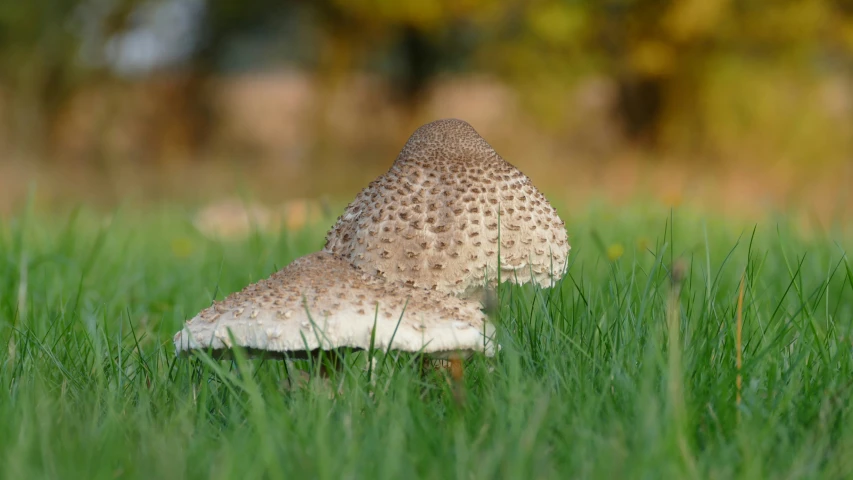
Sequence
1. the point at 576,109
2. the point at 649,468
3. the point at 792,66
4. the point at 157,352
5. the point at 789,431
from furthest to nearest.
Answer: the point at 576,109 < the point at 792,66 < the point at 157,352 < the point at 789,431 < the point at 649,468

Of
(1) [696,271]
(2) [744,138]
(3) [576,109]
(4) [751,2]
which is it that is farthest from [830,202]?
(1) [696,271]

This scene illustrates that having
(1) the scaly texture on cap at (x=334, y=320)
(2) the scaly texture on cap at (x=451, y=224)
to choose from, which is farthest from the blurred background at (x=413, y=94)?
(1) the scaly texture on cap at (x=334, y=320)

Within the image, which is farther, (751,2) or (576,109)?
(576,109)

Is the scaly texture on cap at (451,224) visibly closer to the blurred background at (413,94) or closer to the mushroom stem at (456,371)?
the mushroom stem at (456,371)

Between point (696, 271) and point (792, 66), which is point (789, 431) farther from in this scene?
point (792, 66)

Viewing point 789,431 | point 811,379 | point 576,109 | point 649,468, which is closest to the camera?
point 649,468

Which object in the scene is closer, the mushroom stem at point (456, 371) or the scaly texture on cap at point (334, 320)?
the scaly texture on cap at point (334, 320)

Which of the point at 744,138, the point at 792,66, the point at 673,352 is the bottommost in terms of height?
the point at 673,352
